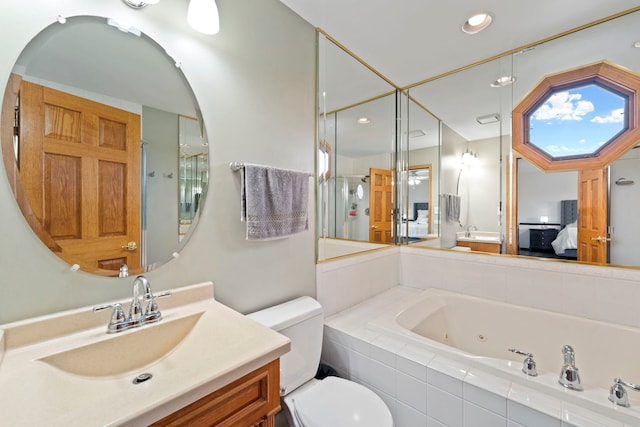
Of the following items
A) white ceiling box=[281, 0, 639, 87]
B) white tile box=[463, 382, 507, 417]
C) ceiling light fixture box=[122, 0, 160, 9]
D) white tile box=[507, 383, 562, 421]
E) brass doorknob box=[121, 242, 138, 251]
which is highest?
white ceiling box=[281, 0, 639, 87]

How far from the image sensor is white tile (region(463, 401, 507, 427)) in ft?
3.71

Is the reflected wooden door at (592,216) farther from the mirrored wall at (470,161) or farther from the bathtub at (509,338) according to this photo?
the bathtub at (509,338)

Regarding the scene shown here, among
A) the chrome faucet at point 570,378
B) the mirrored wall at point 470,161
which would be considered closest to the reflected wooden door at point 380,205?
the mirrored wall at point 470,161

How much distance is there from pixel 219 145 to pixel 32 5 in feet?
2.34

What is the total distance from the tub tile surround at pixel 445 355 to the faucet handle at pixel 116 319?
114cm

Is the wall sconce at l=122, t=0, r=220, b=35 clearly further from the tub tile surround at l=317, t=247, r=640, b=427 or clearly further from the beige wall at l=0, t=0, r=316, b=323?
the tub tile surround at l=317, t=247, r=640, b=427

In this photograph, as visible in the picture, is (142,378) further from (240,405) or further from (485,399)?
(485,399)

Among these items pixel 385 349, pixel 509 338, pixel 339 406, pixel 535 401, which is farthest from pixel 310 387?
pixel 509 338

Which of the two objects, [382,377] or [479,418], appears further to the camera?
[382,377]

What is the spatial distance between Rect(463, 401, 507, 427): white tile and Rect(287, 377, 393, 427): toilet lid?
1.17 feet

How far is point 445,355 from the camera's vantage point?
140 centimetres

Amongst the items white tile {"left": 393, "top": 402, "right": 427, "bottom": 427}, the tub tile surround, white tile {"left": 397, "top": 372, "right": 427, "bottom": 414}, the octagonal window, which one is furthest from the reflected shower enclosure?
the octagonal window

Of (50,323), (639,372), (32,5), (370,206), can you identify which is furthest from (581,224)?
(32,5)

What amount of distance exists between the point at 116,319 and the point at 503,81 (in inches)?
116
